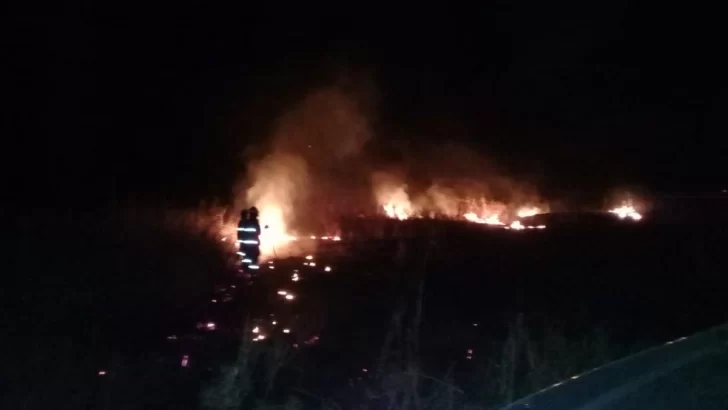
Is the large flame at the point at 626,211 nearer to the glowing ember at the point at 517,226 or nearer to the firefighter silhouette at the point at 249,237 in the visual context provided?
the glowing ember at the point at 517,226

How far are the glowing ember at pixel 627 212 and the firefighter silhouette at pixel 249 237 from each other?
31.8 feet

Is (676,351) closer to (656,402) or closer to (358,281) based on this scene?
(656,402)

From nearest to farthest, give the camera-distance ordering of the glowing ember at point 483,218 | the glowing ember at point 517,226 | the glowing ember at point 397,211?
the glowing ember at point 517,226 < the glowing ember at point 483,218 < the glowing ember at point 397,211

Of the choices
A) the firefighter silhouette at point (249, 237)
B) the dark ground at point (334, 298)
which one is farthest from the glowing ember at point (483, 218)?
the firefighter silhouette at point (249, 237)

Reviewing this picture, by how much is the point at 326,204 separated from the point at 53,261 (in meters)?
13.5

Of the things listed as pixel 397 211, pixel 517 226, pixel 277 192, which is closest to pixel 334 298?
pixel 517 226

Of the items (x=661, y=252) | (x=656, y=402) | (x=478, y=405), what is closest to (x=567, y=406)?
(x=656, y=402)

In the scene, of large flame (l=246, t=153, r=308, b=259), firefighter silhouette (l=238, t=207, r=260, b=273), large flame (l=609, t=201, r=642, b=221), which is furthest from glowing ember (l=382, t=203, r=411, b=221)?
firefighter silhouette (l=238, t=207, r=260, b=273)

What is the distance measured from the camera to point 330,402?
7.31 meters

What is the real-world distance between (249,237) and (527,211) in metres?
12.0

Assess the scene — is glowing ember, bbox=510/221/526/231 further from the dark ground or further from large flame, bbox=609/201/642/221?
large flame, bbox=609/201/642/221

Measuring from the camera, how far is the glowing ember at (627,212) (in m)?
22.2

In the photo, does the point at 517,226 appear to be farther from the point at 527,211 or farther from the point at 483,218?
the point at 527,211

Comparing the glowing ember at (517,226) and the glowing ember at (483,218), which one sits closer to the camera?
the glowing ember at (517,226)
